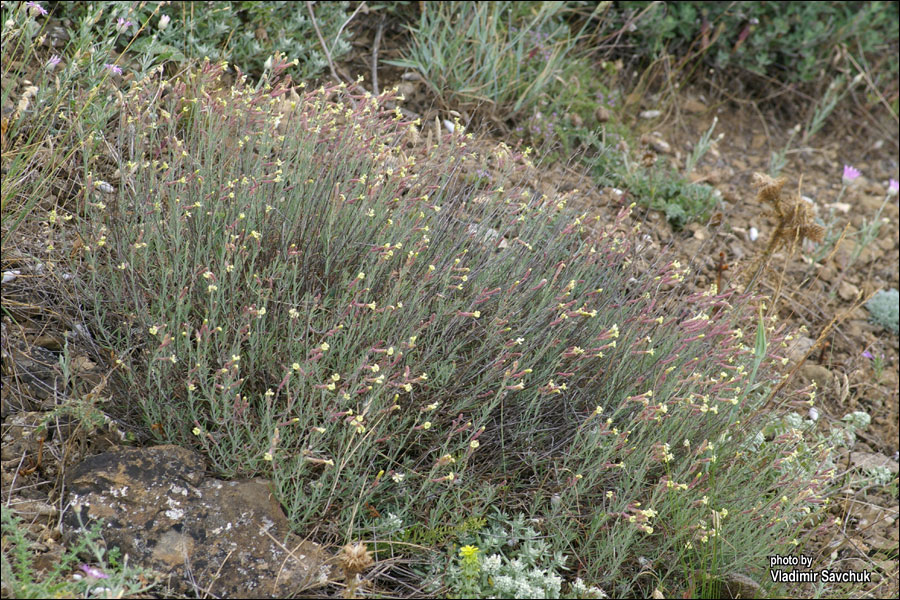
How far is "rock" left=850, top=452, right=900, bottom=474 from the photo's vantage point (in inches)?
139

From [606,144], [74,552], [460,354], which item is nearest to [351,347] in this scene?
[460,354]

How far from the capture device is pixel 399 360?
2.50 m

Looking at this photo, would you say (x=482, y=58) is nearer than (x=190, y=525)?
No

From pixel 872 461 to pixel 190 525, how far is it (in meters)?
3.08

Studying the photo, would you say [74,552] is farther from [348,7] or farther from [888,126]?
[888,126]

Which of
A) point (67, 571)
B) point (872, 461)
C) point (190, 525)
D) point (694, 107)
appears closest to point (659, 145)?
point (694, 107)

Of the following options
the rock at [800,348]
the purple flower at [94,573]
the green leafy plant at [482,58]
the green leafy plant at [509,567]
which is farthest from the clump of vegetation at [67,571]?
the rock at [800,348]

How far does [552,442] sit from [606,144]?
252 centimetres

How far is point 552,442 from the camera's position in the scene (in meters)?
2.65

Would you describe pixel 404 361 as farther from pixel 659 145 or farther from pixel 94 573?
pixel 659 145

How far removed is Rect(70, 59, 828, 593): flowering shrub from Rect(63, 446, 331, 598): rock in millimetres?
99

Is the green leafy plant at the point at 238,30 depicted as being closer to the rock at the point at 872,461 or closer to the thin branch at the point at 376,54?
the thin branch at the point at 376,54

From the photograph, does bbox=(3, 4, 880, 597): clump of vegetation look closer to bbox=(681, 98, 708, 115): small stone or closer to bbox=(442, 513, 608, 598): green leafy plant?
bbox=(442, 513, 608, 598): green leafy plant

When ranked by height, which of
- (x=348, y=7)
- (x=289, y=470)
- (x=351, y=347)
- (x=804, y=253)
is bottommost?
(x=804, y=253)
